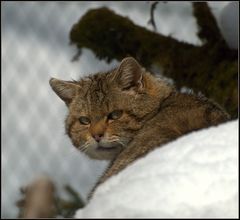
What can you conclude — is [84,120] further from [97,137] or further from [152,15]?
[152,15]

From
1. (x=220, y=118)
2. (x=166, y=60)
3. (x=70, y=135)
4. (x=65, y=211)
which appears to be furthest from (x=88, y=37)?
(x=220, y=118)

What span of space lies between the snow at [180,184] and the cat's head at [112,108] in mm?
1255

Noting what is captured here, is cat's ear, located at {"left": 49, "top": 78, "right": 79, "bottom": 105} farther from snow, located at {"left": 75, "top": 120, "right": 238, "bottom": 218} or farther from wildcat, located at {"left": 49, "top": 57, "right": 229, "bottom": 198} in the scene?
snow, located at {"left": 75, "top": 120, "right": 238, "bottom": 218}

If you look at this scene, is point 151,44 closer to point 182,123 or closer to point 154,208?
point 182,123

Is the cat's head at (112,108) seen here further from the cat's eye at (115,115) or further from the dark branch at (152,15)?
the dark branch at (152,15)

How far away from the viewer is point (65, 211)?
380 cm

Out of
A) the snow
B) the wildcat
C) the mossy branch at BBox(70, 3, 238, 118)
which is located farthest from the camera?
the mossy branch at BBox(70, 3, 238, 118)

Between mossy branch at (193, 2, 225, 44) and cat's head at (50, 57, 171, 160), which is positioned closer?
cat's head at (50, 57, 171, 160)

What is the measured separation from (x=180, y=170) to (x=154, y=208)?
110 mm

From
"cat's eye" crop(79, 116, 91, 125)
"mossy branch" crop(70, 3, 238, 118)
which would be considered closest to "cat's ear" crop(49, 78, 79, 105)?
"cat's eye" crop(79, 116, 91, 125)

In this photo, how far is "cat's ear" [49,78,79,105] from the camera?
287cm

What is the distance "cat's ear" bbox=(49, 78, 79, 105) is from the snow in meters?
1.49

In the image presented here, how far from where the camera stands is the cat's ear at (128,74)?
2723mm

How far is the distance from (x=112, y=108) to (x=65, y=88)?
29 cm
